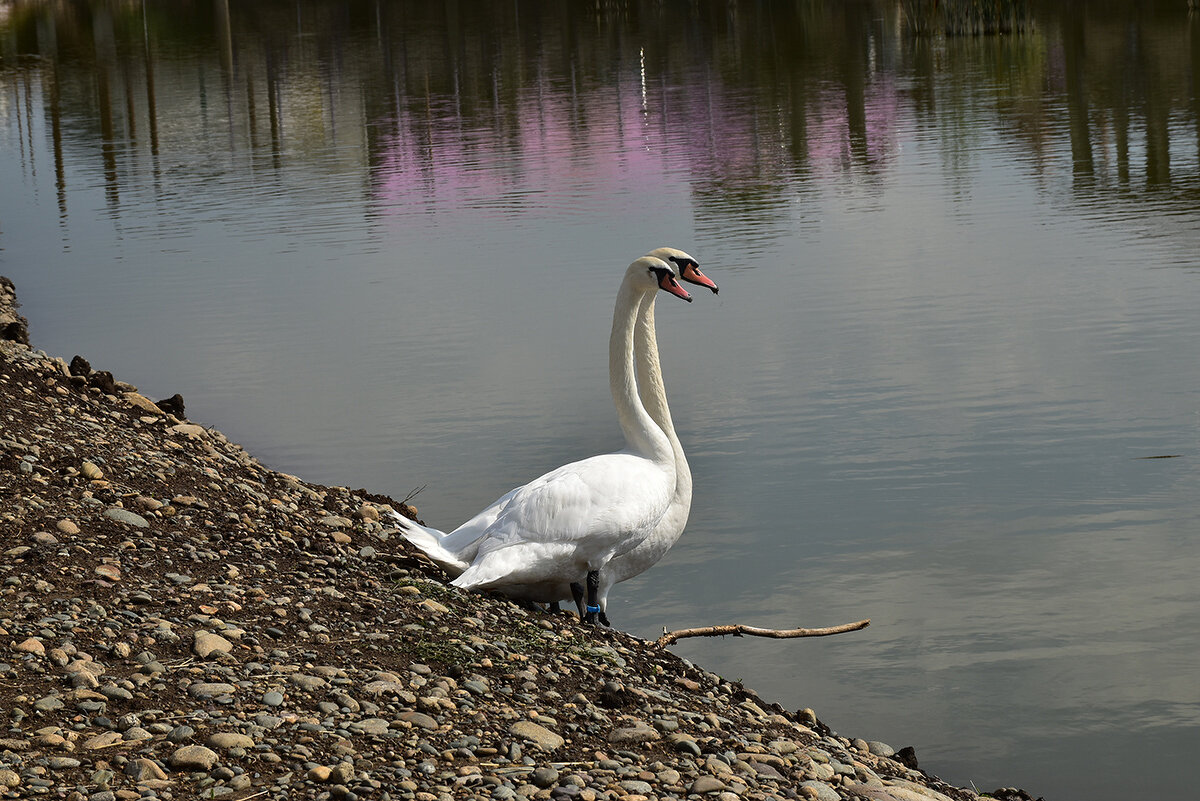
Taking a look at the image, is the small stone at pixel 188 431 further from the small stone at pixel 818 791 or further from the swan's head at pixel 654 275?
the small stone at pixel 818 791

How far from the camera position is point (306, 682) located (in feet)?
18.2

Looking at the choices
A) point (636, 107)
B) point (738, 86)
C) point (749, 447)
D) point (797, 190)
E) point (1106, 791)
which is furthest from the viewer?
point (738, 86)

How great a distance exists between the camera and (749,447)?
10914mm

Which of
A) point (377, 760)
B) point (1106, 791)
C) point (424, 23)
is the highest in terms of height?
point (424, 23)

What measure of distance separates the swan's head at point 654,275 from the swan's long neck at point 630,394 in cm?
8

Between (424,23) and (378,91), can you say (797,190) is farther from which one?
(424,23)

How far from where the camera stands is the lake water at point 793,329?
760 centimetres

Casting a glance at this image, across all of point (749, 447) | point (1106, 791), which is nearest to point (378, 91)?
point (749, 447)

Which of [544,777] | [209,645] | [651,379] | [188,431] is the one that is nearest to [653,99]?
[188,431]

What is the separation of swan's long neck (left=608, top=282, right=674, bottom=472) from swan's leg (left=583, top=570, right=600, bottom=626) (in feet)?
2.53

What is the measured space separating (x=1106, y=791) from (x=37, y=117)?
115 feet

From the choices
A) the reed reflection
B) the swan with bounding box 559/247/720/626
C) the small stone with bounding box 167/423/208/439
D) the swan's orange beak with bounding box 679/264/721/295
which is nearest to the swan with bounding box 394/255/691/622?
the swan with bounding box 559/247/720/626

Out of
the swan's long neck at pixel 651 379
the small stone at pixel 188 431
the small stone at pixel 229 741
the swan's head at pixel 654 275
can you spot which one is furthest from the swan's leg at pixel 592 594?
the small stone at pixel 188 431

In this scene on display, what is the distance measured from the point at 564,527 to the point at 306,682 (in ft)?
6.17
